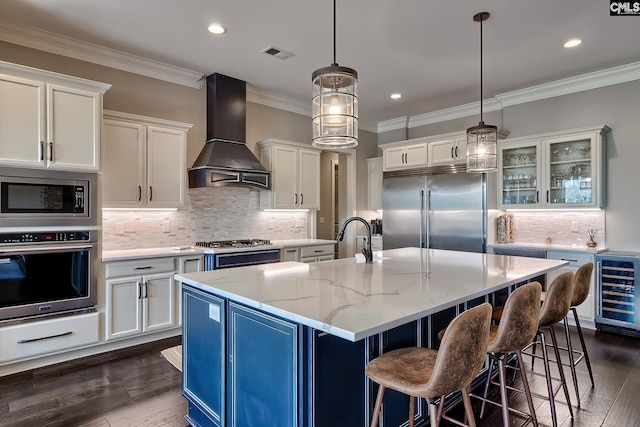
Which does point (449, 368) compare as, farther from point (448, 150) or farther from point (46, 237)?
point (448, 150)

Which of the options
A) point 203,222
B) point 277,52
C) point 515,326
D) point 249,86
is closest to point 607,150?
point 515,326

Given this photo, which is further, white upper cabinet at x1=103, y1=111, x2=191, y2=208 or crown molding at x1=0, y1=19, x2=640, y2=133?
white upper cabinet at x1=103, y1=111, x2=191, y2=208

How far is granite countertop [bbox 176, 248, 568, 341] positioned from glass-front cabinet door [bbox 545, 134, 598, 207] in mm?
1897

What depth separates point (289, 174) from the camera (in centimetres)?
502

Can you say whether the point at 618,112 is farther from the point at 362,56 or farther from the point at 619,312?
the point at 362,56

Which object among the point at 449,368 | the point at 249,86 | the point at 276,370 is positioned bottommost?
the point at 276,370

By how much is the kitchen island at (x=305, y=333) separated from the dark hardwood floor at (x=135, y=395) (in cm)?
45

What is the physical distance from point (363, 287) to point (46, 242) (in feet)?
8.80

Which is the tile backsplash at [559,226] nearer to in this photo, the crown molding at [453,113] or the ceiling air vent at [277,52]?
the crown molding at [453,113]

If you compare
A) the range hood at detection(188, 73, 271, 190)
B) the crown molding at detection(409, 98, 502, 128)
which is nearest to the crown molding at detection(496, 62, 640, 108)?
the crown molding at detection(409, 98, 502, 128)

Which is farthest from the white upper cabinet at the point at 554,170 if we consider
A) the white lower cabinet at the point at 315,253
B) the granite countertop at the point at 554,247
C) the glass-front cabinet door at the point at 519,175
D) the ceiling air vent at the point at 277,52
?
the ceiling air vent at the point at 277,52

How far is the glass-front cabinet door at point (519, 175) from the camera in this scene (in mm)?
4590

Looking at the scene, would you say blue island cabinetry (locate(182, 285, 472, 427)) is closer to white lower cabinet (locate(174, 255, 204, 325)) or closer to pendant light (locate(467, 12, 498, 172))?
pendant light (locate(467, 12, 498, 172))

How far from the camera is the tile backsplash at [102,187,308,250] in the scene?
3928 mm
